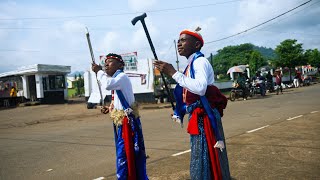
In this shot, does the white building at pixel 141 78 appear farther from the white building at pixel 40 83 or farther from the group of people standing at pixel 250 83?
the white building at pixel 40 83

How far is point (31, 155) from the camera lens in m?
7.47

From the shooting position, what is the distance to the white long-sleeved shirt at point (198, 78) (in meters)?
2.82

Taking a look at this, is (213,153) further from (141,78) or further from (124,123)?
(141,78)

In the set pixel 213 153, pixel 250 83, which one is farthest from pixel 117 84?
pixel 250 83

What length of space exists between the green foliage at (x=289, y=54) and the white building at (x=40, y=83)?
85.6 feet

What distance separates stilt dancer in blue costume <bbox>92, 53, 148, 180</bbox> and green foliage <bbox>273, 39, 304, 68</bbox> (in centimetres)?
3881

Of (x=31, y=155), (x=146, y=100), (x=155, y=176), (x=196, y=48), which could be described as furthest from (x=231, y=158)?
(x=146, y=100)

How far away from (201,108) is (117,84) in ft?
4.72

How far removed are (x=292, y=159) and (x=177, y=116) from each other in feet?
10.4

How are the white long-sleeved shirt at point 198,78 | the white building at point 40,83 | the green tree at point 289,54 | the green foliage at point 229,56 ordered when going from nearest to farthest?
the white long-sleeved shirt at point 198,78 < the white building at point 40,83 < the green tree at point 289,54 < the green foliage at point 229,56

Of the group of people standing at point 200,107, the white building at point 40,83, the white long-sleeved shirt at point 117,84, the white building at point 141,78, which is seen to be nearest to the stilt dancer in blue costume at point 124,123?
the white long-sleeved shirt at point 117,84

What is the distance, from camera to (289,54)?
129 feet

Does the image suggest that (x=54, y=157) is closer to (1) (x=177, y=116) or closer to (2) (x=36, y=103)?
(1) (x=177, y=116)

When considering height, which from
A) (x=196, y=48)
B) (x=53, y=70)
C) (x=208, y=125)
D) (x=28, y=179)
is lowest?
(x=28, y=179)
